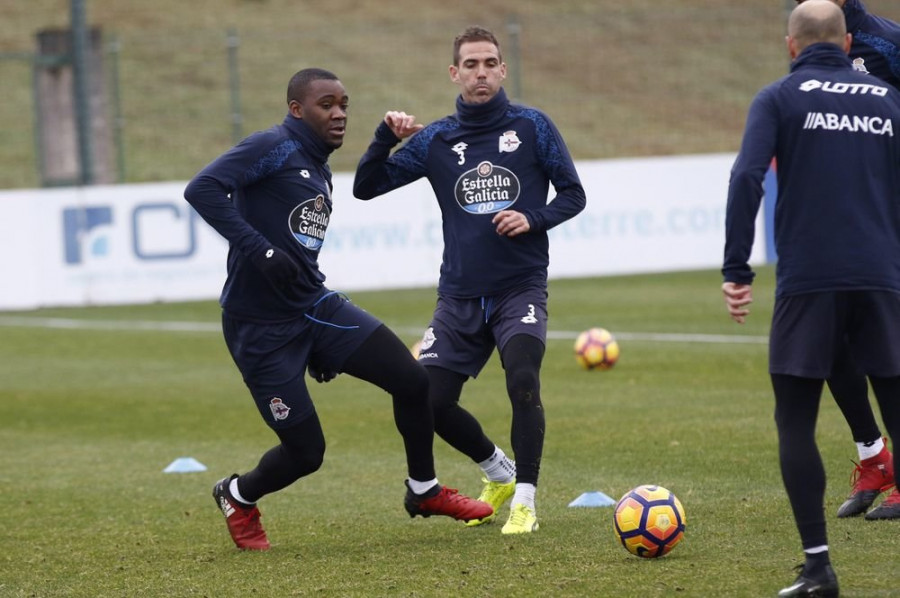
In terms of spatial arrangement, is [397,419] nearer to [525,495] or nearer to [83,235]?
[525,495]

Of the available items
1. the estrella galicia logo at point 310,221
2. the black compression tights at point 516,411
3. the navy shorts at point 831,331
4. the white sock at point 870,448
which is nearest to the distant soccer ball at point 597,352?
the black compression tights at point 516,411

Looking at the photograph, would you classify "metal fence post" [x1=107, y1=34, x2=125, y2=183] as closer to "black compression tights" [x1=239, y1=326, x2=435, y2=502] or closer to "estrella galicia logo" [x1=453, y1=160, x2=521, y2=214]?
"estrella galicia logo" [x1=453, y1=160, x2=521, y2=214]

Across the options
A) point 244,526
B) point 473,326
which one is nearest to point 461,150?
point 473,326

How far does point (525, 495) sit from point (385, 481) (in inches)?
81.6

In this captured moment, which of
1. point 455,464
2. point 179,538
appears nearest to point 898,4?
point 455,464

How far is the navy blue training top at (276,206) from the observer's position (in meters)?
7.02

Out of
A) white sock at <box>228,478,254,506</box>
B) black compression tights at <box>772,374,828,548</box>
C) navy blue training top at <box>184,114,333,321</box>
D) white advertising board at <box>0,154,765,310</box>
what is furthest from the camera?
white advertising board at <box>0,154,765,310</box>

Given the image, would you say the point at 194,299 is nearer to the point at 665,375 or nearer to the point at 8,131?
the point at 665,375

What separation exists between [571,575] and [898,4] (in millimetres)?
30658

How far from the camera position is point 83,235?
2098 centimetres

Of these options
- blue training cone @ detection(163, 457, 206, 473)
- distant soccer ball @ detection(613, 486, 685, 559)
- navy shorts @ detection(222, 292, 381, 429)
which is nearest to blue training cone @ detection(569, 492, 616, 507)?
distant soccer ball @ detection(613, 486, 685, 559)

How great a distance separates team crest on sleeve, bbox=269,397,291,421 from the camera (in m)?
7.15

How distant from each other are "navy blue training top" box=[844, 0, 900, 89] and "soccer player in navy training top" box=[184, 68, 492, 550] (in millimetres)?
2377

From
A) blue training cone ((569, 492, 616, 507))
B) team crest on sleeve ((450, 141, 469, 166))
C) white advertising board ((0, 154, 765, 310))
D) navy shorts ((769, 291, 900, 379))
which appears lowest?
white advertising board ((0, 154, 765, 310))
